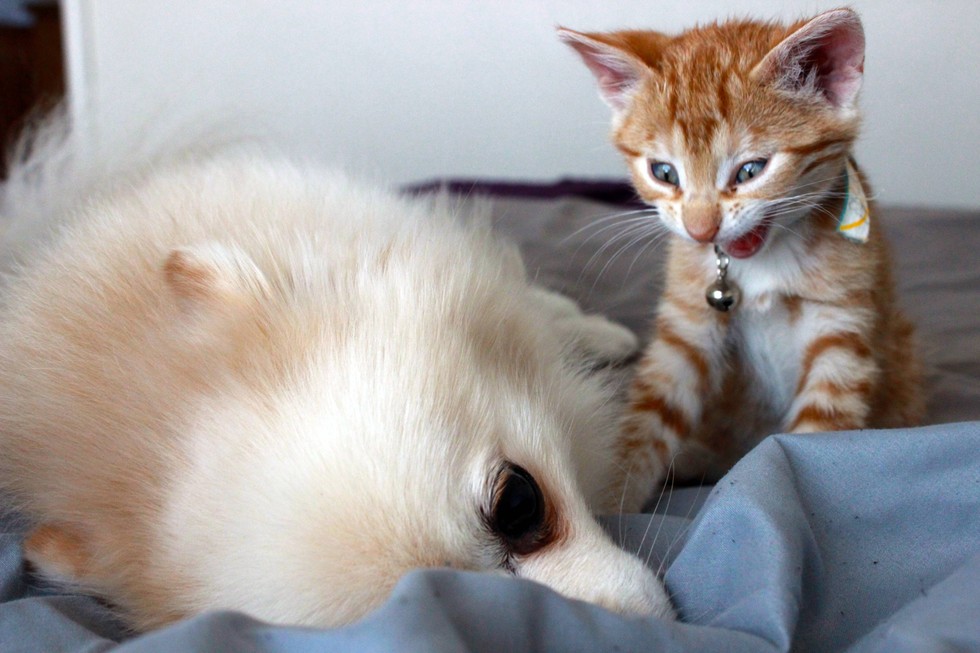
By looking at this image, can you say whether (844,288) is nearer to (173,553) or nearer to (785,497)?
(785,497)

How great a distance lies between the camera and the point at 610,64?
1.61 metres

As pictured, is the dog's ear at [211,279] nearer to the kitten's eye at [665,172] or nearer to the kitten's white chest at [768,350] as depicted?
the kitten's eye at [665,172]

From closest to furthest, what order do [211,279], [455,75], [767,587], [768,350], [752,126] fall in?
[767,587], [211,279], [752,126], [768,350], [455,75]

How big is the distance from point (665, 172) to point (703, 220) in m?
0.15

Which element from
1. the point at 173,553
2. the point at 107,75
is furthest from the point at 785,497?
the point at 107,75

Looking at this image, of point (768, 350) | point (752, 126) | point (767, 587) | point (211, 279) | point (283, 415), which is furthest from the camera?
point (768, 350)

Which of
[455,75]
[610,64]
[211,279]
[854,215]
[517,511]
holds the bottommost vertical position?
[517,511]

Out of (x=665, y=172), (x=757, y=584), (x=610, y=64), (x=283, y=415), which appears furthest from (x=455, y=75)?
(x=757, y=584)

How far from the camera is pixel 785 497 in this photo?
1078 millimetres

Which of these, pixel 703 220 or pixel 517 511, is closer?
pixel 517 511

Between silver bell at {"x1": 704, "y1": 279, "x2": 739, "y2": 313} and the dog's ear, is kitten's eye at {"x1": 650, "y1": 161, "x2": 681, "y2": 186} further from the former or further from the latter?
the dog's ear

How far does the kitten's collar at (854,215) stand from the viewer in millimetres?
1502

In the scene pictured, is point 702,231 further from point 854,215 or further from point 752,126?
point 854,215

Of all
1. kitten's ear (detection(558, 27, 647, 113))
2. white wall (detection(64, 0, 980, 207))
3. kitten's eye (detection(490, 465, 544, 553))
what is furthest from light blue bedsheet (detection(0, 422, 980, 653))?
white wall (detection(64, 0, 980, 207))
